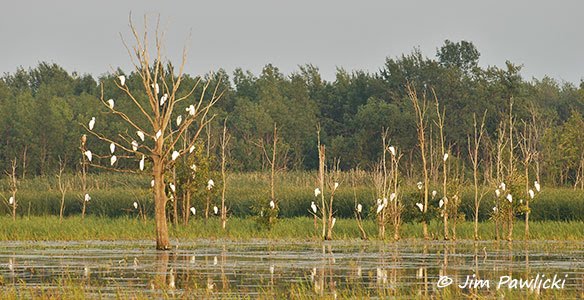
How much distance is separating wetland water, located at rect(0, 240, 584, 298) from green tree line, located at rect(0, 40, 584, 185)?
37711mm

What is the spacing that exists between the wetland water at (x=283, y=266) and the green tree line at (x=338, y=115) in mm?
37711

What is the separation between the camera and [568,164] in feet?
229

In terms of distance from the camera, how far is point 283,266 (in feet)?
87.0

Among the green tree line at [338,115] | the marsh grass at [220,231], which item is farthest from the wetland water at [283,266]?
the green tree line at [338,115]

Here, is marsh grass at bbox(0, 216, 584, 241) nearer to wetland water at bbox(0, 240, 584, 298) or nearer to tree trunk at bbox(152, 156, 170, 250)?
wetland water at bbox(0, 240, 584, 298)

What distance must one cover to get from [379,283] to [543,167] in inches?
1947

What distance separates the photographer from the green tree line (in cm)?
8519

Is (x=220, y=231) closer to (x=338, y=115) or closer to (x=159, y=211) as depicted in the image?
(x=159, y=211)

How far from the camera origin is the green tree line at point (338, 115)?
279ft

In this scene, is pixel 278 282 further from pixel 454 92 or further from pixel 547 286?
pixel 454 92

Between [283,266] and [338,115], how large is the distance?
79.0 metres

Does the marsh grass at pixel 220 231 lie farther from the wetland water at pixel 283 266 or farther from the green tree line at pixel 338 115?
the green tree line at pixel 338 115

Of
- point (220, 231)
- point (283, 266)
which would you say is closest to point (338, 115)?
point (220, 231)

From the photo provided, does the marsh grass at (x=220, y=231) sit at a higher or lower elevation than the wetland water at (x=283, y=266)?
higher
